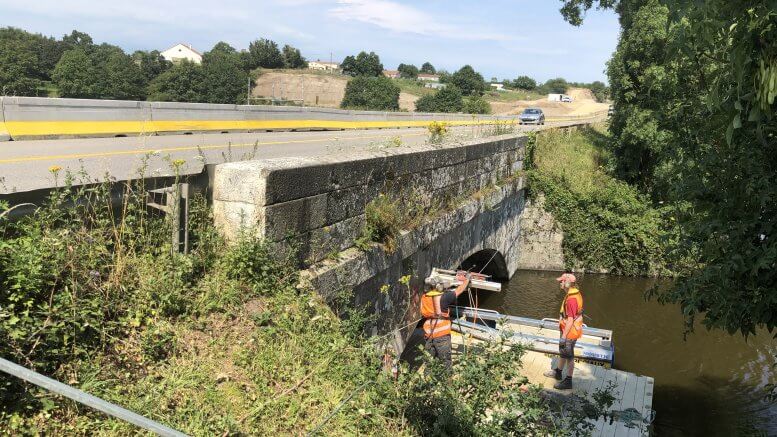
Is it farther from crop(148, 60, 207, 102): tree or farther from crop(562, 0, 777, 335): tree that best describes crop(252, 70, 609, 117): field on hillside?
crop(562, 0, 777, 335): tree

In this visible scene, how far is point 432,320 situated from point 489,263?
8.25 metres

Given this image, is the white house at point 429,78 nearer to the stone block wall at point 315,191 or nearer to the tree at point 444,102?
the tree at point 444,102

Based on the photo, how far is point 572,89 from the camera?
110812 millimetres

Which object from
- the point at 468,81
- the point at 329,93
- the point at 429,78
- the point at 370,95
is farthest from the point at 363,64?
the point at 370,95

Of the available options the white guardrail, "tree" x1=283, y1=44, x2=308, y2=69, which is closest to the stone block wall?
the white guardrail

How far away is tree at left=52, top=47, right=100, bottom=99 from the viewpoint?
18.6 m

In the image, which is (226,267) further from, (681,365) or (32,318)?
(681,365)

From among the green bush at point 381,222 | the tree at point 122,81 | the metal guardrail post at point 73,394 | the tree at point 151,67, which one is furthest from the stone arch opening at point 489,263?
the tree at point 151,67

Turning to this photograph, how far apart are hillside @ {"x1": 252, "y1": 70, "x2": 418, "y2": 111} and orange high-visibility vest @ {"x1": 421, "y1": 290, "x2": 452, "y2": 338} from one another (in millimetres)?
66943

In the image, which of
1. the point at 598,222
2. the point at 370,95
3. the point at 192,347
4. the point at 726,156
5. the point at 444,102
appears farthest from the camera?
the point at 370,95

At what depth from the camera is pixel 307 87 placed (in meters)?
80.4

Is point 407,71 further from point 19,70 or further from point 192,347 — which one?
point 192,347

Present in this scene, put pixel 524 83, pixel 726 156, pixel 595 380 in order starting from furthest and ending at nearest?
1. pixel 524 83
2. pixel 595 380
3. pixel 726 156

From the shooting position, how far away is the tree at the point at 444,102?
6538cm
